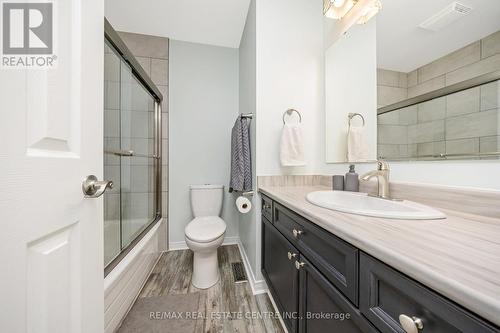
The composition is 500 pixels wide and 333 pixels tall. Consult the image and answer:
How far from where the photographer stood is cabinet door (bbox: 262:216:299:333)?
85cm

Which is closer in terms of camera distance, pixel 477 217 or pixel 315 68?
pixel 477 217

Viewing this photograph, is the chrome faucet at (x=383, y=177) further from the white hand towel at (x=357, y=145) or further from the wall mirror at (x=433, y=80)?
the white hand towel at (x=357, y=145)

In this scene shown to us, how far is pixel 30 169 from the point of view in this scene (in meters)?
0.36

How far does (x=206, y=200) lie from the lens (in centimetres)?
200

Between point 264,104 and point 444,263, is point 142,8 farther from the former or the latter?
point 444,263

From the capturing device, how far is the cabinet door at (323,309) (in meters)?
0.50

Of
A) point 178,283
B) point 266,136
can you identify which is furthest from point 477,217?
point 178,283

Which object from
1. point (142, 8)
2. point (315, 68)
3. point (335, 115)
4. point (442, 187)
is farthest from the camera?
point (142, 8)

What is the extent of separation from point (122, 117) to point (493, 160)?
206 cm

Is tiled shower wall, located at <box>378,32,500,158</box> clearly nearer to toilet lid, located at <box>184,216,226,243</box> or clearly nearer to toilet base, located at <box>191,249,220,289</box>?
toilet lid, located at <box>184,216,226,243</box>

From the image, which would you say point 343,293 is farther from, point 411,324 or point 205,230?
point 205,230

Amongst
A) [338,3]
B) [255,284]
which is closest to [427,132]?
[338,3]

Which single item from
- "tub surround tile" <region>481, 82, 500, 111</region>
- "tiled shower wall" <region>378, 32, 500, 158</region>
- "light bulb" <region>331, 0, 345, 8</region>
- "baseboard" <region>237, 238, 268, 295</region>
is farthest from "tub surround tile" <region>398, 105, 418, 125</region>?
"baseboard" <region>237, 238, 268, 295</region>

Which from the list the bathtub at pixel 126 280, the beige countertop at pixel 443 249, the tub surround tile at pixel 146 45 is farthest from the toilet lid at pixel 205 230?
the tub surround tile at pixel 146 45
